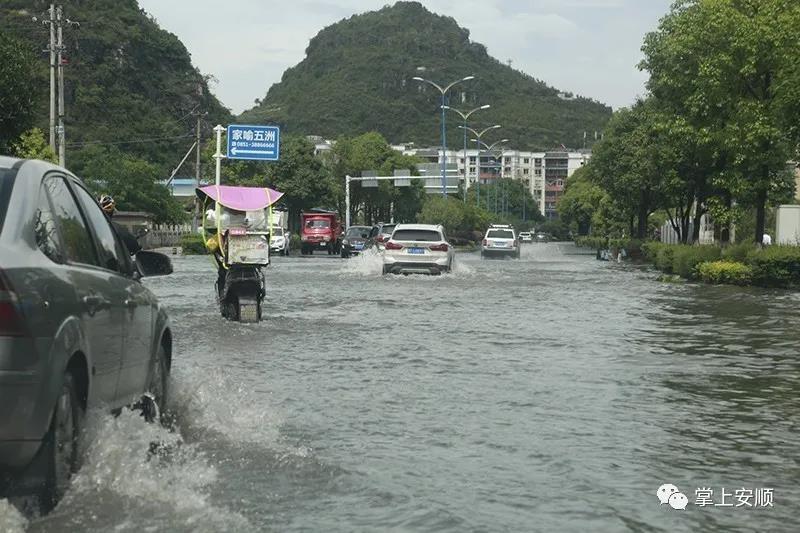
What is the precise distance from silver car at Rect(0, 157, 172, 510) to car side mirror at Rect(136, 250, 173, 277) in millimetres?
315

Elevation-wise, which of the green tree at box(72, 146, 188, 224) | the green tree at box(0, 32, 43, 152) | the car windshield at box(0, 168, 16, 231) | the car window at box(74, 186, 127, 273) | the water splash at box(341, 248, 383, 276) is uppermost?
the green tree at box(0, 32, 43, 152)

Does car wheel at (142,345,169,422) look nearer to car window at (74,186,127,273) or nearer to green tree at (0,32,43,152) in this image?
car window at (74,186,127,273)

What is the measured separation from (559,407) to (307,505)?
3.96 meters

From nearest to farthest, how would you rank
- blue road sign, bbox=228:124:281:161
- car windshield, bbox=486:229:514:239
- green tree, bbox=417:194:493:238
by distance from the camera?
car windshield, bbox=486:229:514:239
blue road sign, bbox=228:124:281:161
green tree, bbox=417:194:493:238

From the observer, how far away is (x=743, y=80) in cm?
3772

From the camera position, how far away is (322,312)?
2072cm

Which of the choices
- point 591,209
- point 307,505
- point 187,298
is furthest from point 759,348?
point 591,209

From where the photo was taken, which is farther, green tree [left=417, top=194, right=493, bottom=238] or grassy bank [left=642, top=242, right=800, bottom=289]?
green tree [left=417, top=194, right=493, bottom=238]

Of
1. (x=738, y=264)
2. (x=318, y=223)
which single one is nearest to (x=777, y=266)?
(x=738, y=264)

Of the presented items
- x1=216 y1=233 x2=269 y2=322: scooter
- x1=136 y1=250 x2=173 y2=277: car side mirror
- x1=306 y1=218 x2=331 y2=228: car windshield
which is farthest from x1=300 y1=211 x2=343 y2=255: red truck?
x1=136 y1=250 x2=173 y2=277: car side mirror

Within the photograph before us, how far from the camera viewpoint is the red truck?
6744 centimetres

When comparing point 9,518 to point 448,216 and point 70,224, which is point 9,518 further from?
point 448,216

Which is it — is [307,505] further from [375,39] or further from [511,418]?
[375,39]

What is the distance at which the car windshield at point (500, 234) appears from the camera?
193 ft
